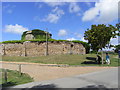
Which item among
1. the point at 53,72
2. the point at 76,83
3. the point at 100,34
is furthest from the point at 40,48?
the point at 76,83

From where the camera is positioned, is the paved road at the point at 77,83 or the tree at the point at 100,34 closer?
the paved road at the point at 77,83

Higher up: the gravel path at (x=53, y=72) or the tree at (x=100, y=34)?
the tree at (x=100, y=34)

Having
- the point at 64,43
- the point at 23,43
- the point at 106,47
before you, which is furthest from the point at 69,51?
the point at 106,47

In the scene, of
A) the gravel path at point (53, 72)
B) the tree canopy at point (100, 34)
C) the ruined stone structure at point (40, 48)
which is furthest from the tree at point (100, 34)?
the ruined stone structure at point (40, 48)

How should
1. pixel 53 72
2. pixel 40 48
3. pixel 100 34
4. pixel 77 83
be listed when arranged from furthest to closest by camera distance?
pixel 40 48 < pixel 100 34 < pixel 53 72 < pixel 77 83

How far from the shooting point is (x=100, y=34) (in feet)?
50.5

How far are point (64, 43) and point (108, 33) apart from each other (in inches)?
519

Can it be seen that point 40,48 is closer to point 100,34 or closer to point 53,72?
point 100,34

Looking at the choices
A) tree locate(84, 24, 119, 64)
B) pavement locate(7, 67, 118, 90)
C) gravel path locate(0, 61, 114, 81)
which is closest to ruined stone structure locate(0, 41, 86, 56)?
tree locate(84, 24, 119, 64)

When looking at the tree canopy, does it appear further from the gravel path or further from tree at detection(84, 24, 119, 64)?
the gravel path

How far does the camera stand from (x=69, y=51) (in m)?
27.8

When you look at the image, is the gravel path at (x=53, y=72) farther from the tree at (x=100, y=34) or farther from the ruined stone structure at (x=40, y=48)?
the ruined stone structure at (x=40, y=48)

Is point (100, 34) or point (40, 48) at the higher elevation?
point (100, 34)

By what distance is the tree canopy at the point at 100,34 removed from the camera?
50.5 feet
